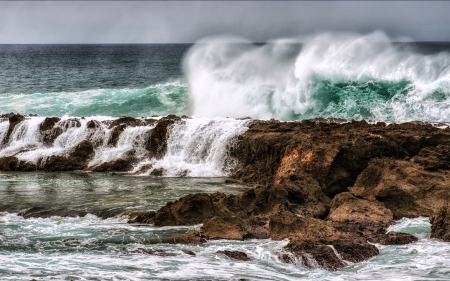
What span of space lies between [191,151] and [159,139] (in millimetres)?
1230

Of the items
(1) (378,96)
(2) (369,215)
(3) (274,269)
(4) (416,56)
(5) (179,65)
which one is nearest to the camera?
(3) (274,269)

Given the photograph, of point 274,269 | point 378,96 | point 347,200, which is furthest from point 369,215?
point 378,96

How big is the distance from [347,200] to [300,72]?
1737cm

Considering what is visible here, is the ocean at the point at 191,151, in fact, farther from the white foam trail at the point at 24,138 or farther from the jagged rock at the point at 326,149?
the jagged rock at the point at 326,149

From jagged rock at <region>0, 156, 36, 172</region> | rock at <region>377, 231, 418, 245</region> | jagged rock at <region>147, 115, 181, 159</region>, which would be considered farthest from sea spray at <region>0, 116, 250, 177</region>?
rock at <region>377, 231, 418, 245</region>

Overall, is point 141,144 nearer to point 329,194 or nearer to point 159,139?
point 159,139

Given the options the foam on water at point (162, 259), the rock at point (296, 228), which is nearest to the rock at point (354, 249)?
the foam on water at point (162, 259)

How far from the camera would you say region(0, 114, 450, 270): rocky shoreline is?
34.6 ft

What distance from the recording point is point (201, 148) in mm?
19422

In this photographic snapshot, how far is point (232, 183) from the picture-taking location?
16.7 meters

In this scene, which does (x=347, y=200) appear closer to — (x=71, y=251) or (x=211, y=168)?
(x=71, y=251)

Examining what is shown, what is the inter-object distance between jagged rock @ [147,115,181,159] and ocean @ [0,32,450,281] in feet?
0.92

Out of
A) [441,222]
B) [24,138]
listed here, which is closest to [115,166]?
[24,138]

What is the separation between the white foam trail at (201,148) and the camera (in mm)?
18484
